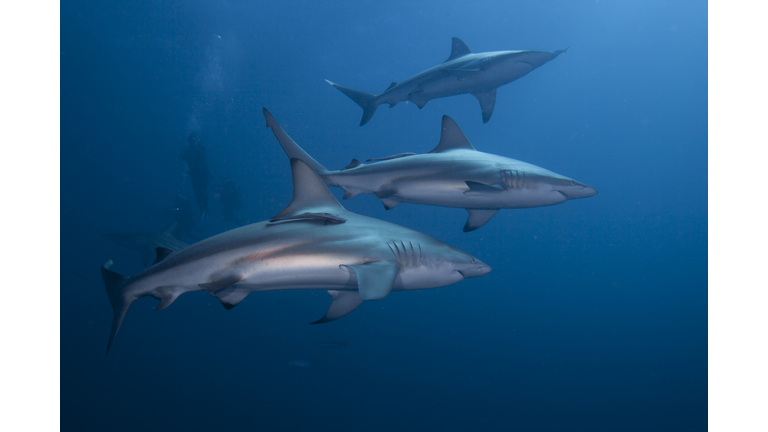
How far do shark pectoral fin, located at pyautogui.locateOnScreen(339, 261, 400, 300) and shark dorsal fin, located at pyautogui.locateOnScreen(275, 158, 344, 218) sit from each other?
97 centimetres

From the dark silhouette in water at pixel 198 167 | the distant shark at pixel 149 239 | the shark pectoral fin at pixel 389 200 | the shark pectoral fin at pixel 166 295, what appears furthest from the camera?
the dark silhouette in water at pixel 198 167

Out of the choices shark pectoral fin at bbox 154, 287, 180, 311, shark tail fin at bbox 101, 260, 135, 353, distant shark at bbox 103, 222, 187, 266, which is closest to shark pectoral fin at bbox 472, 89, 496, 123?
shark pectoral fin at bbox 154, 287, 180, 311

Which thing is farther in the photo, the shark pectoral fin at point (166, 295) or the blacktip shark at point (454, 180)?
the blacktip shark at point (454, 180)

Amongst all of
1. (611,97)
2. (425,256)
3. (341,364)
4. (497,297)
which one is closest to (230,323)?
(341,364)

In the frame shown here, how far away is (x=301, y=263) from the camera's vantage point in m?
2.54

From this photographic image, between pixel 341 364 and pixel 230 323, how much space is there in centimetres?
627

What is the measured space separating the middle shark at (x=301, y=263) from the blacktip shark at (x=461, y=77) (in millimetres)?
3908

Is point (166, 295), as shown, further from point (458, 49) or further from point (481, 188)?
point (458, 49)

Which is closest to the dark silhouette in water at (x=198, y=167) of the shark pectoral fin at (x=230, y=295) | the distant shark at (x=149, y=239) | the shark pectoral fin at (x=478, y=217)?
the distant shark at (x=149, y=239)

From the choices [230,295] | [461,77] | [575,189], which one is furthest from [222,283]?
[461,77]

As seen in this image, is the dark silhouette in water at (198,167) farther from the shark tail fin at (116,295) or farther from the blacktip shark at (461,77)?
the shark tail fin at (116,295)

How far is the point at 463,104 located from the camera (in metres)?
35.3

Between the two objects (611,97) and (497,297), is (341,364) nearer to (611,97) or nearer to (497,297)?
(497,297)

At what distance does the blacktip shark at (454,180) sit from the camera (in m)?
3.53
